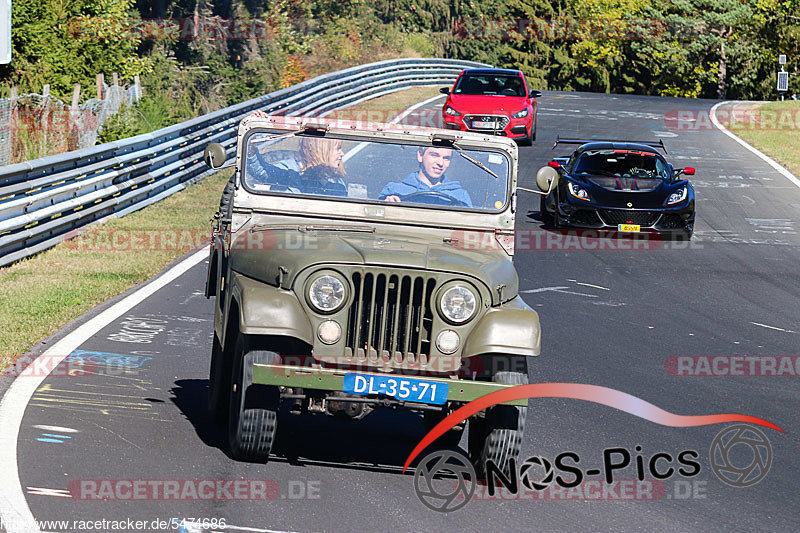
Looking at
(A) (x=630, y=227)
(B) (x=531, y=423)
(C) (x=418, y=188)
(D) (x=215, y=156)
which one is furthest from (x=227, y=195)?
(A) (x=630, y=227)

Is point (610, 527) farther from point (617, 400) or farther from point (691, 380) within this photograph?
point (691, 380)

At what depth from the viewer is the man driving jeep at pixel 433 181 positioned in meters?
8.16

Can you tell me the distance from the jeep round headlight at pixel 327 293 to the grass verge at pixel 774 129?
22.7 m

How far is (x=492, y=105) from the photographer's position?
91.4ft

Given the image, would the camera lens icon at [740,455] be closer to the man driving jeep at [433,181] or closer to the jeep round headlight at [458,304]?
Result: the jeep round headlight at [458,304]

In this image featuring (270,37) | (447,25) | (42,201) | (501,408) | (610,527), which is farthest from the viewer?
(447,25)

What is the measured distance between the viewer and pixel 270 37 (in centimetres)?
5888

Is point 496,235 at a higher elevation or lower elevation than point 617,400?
higher

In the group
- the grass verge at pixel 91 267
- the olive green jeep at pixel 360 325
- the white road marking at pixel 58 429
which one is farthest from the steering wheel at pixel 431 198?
the grass verge at pixel 91 267

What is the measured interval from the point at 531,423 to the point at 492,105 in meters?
20.0

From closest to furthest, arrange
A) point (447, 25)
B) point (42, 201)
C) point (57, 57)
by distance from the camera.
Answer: point (42, 201) < point (57, 57) < point (447, 25)

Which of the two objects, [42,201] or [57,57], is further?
[57,57]

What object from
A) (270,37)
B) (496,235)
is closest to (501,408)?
(496,235)

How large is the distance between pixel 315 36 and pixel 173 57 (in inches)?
511
